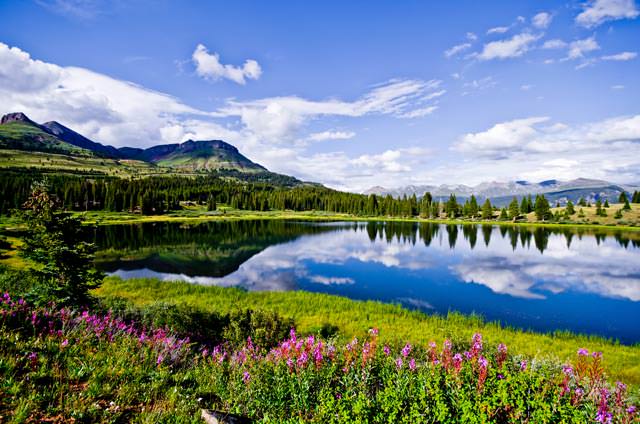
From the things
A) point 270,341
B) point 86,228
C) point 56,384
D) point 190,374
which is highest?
point 86,228

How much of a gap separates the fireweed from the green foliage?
13.8ft

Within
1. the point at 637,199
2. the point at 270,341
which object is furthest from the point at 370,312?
the point at 637,199

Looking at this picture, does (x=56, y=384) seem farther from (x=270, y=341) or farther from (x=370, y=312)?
(x=370, y=312)

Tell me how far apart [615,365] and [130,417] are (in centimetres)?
2062

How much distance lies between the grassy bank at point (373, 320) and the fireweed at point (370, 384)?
5.90 m

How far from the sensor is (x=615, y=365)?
14703 mm

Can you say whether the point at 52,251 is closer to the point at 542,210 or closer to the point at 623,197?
the point at 542,210

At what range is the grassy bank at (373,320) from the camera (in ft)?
53.2

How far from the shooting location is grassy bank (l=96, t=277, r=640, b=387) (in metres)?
16.2

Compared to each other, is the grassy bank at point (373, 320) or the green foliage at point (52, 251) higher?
the green foliage at point (52, 251)

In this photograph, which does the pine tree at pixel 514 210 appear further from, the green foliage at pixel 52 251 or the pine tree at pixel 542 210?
the green foliage at pixel 52 251

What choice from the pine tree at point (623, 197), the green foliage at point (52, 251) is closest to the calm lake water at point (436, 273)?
the green foliage at point (52, 251)

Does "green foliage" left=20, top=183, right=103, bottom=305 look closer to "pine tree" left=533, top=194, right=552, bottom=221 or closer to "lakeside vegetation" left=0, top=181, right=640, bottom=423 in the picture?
"lakeside vegetation" left=0, top=181, right=640, bottom=423

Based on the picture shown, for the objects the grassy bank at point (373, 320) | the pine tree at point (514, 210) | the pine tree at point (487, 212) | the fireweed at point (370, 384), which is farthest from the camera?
the pine tree at point (487, 212)
